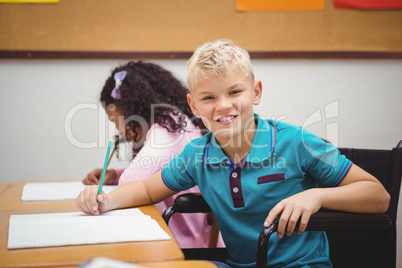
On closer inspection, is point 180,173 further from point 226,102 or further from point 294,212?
point 294,212

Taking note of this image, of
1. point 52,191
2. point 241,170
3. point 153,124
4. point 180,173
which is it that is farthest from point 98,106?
point 241,170

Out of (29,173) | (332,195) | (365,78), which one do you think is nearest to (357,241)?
(332,195)

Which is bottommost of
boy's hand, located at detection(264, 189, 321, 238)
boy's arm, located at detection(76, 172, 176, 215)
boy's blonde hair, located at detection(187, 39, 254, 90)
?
boy's arm, located at detection(76, 172, 176, 215)

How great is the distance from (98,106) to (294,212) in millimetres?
1525

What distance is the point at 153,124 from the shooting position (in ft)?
4.71

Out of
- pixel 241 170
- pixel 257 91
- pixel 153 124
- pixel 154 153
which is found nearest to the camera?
pixel 241 170

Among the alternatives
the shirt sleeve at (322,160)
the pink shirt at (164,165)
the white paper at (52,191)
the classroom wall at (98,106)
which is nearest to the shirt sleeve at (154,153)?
the pink shirt at (164,165)

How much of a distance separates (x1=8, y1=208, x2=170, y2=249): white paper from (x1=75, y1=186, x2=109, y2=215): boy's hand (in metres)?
0.02

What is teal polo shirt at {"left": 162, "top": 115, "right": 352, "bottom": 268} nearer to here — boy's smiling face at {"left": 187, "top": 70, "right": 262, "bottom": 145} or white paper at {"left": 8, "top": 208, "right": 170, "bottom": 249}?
boy's smiling face at {"left": 187, "top": 70, "right": 262, "bottom": 145}

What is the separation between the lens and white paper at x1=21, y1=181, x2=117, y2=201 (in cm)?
117

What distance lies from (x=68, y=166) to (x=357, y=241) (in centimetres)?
150

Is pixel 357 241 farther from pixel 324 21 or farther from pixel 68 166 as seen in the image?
pixel 68 166

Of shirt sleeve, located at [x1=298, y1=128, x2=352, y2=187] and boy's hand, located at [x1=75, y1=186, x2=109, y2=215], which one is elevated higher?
shirt sleeve, located at [x1=298, y1=128, x2=352, y2=187]

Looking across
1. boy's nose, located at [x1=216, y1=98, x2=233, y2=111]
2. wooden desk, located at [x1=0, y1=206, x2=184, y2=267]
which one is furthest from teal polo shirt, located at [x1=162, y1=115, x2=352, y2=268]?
wooden desk, located at [x1=0, y1=206, x2=184, y2=267]
